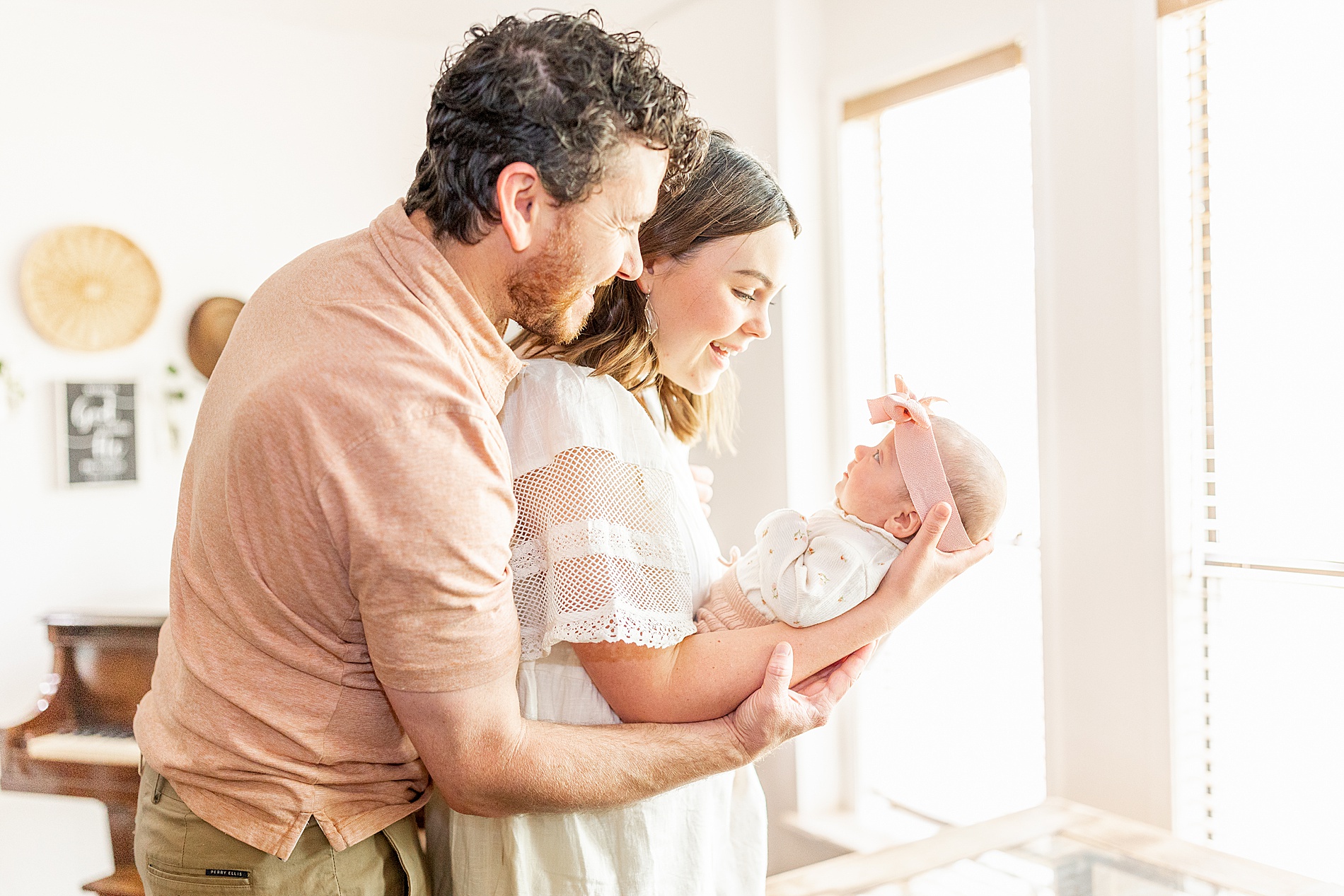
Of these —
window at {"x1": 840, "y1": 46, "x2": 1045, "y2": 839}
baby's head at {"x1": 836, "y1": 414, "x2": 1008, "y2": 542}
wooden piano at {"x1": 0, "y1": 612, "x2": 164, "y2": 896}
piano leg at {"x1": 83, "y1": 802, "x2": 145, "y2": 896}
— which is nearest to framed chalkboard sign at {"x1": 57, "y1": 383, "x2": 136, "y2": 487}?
wooden piano at {"x1": 0, "y1": 612, "x2": 164, "y2": 896}

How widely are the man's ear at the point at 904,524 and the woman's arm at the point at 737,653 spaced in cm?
5

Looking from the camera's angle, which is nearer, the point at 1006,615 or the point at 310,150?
the point at 1006,615

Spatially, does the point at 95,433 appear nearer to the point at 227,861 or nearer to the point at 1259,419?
the point at 227,861

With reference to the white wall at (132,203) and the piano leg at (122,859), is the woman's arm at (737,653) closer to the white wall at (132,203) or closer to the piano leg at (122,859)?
the piano leg at (122,859)

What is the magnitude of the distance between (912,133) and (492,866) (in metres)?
2.30

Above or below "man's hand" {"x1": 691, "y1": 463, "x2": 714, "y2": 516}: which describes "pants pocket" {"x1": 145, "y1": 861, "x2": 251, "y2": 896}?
below

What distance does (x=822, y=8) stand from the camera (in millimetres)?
3041

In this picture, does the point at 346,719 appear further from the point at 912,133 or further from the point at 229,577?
the point at 912,133

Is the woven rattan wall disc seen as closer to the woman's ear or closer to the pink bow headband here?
the woman's ear

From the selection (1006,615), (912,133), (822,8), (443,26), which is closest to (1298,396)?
(1006,615)

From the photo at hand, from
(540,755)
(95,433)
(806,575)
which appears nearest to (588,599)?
(540,755)

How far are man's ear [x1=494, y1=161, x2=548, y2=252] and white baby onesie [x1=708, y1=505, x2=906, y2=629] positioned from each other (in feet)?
1.73

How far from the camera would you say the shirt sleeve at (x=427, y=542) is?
94cm

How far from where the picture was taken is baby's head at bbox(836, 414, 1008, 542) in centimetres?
143
